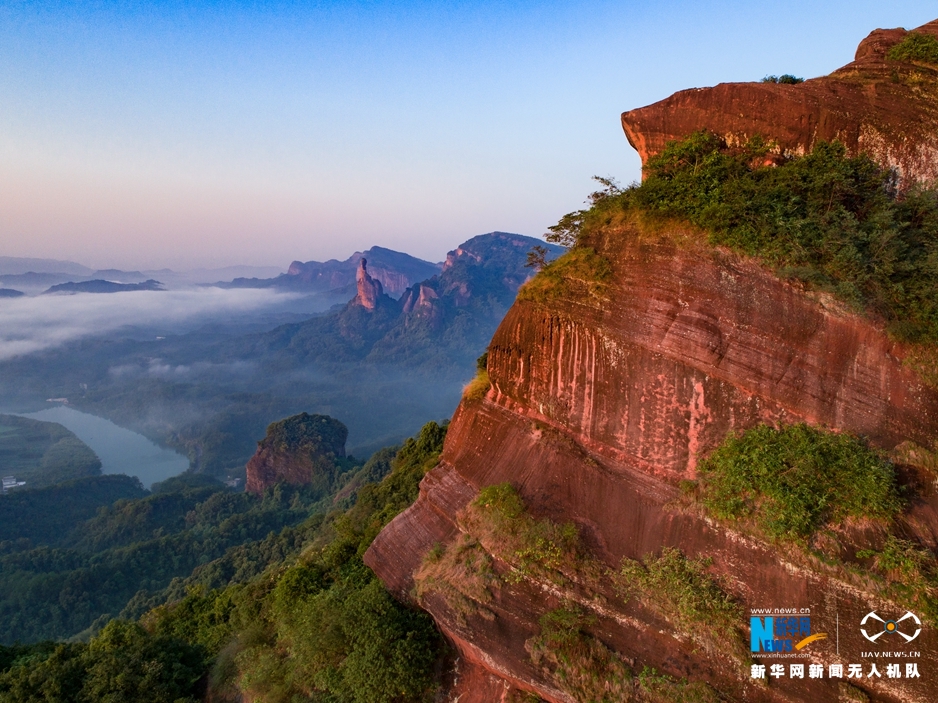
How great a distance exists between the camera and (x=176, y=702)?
1380 cm

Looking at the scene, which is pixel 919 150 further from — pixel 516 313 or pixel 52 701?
pixel 52 701

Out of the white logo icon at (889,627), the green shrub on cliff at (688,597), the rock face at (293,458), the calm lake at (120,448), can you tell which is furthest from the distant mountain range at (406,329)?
the white logo icon at (889,627)

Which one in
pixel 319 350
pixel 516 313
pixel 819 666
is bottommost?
pixel 319 350

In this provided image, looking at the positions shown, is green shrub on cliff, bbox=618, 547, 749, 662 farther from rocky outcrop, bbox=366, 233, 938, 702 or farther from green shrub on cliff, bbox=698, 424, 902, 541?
green shrub on cliff, bbox=698, 424, 902, 541

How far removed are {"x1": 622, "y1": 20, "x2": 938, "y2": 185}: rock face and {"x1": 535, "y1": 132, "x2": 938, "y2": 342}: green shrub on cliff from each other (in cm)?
37

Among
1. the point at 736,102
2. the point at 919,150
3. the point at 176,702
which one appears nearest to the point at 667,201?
the point at 736,102

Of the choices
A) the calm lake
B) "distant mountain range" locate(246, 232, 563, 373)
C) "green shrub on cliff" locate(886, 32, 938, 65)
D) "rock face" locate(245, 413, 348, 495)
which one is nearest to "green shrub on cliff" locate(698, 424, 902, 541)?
"green shrub on cliff" locate(886, 32, 938, 65)

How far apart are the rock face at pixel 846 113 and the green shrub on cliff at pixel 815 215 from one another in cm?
37

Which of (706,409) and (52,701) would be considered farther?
(52,701)

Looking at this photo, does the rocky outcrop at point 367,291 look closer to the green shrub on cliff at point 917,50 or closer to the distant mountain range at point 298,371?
the distant mountain range at point 298,371

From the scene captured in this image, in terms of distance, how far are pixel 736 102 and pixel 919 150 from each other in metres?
4.16

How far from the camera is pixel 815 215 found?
10.3m

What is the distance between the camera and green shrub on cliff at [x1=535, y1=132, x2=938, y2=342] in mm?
9625

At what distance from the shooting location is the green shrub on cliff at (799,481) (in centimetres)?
886
